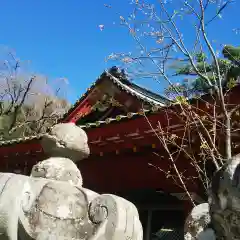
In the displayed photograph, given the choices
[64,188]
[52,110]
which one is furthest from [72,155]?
[52,110]

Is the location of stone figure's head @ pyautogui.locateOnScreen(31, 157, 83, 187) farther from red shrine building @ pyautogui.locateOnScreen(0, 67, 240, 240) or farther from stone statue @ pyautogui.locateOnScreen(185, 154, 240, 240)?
red shrine building @ pyautogui.locateOnScreen(0, 67, 240, 240)

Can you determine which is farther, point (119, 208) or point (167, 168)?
point (167, 168)

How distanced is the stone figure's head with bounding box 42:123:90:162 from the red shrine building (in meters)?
3.22

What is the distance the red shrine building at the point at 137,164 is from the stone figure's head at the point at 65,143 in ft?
10.6

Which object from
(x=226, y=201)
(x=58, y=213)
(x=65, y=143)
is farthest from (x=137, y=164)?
(x=226, y=201)

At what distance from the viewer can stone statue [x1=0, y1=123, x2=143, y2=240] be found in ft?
4.94

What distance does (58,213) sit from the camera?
5.14 feet

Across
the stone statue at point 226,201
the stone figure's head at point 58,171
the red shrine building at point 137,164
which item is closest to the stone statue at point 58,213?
the stone figure's head at point 58,171

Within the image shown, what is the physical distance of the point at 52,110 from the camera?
2025cm

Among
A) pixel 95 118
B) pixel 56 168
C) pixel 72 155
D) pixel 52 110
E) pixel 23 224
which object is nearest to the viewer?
pixel 23 224

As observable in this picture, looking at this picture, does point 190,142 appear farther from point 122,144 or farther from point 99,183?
point 99,183

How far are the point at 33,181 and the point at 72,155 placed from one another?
0.41 metres

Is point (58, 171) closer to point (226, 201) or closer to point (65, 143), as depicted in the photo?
point (65, 143)

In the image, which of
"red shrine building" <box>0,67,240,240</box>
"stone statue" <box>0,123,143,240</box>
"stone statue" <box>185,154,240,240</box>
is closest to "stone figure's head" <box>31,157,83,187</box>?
"stone statue" <box>0,123,143,240</box>
